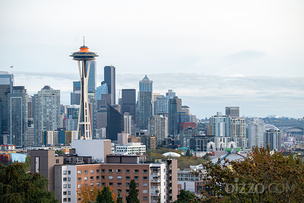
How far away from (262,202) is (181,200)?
4025 cm

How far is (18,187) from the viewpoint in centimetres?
3697

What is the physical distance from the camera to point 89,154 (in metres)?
75.3

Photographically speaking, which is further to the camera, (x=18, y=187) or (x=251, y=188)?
(x=18, y=187)

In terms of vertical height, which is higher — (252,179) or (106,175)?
(252,179)

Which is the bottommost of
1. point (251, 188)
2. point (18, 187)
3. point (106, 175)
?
point (106, 175)

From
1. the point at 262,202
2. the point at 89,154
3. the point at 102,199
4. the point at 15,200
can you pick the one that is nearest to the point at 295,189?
the point at 262,202

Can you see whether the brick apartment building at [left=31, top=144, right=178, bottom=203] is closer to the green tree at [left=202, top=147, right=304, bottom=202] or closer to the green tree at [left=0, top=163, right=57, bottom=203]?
the green tree at [left=0, top=163, right=57, bottom=203]

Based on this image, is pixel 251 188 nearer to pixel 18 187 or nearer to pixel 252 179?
pixel 252 179

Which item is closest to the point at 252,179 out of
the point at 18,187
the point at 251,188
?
the point at 251,188

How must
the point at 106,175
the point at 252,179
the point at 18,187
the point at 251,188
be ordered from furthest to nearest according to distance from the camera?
the point at 106,175 → the point at 18,187 → the point at 251,188 → the point at 252,179

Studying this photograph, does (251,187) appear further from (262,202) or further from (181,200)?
(181,200)

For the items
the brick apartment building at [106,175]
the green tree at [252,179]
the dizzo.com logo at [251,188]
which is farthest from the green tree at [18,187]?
the brick apartment building at [106,175]

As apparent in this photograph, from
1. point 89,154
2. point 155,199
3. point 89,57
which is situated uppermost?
point 89,57

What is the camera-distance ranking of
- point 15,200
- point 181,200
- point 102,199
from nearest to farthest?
point 15,200 < point 102,199 < point 181,200
